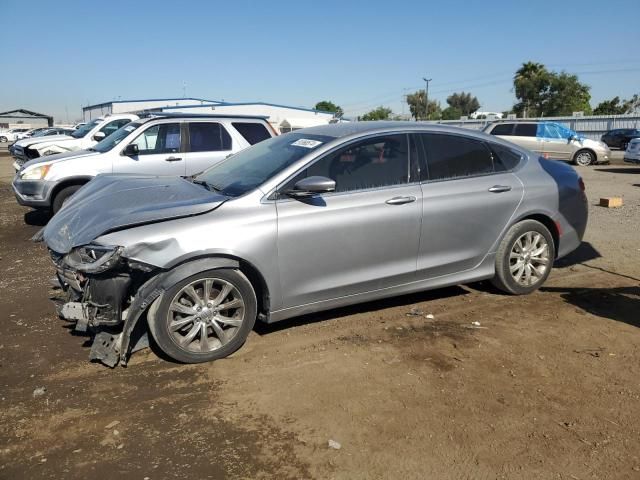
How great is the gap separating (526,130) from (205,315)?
19192 mm

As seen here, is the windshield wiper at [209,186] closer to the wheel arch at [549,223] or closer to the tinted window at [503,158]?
the tinted window at [503,158]

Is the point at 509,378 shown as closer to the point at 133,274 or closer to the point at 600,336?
the point at 600,336

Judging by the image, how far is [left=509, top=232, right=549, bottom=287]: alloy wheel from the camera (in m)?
5.19

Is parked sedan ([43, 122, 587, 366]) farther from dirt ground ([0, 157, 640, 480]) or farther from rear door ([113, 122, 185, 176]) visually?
rear door ([113, 122, 185, 176])

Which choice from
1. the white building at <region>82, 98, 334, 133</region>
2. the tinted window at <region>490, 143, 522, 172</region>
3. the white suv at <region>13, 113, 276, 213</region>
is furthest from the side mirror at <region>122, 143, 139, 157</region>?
the white building at <region>82, 98, 334, 133</region>

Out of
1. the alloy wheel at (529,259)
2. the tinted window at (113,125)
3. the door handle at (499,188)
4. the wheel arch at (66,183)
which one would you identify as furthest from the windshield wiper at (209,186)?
the tinted window at (113,125)

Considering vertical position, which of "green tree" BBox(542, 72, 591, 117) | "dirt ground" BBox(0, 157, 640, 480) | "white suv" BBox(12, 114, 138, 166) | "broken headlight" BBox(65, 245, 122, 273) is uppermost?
"green tree" BBox(542, 72, 591, 117)

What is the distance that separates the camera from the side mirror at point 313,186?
3.94 m

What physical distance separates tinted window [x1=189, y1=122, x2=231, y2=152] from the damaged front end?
17.6 ft

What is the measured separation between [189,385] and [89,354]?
95 centimetres

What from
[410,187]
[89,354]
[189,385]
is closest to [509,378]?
[410,187]

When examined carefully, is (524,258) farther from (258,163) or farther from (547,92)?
(547,92)

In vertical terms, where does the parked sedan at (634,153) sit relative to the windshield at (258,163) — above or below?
below

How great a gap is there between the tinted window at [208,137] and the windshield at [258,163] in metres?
3.93
